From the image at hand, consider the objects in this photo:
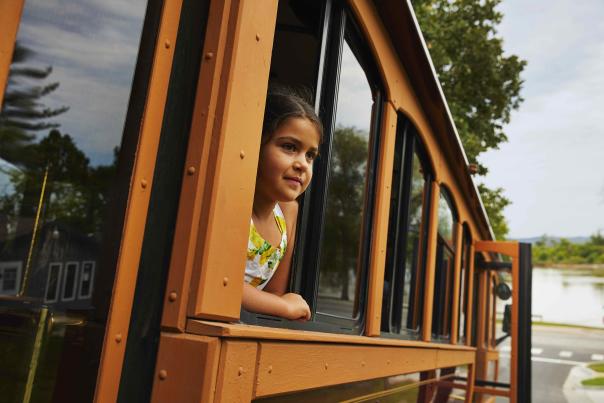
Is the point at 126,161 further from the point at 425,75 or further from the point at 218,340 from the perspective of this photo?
the point at 425,75

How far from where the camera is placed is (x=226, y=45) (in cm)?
111

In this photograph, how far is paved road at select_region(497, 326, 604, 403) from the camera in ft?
46.1

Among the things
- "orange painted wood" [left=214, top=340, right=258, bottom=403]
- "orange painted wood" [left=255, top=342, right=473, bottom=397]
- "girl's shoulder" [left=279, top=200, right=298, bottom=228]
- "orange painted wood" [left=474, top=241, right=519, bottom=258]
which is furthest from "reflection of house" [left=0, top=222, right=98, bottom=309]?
"orange painted wood" [left=474, top=241, right=519, bottom=258]

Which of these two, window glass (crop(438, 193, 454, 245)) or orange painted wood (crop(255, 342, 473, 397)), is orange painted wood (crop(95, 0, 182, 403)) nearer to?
orange painted wood (crop(255, 342, 473, 397))

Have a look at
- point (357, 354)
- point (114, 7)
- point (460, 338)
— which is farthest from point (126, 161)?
point (460, 338)

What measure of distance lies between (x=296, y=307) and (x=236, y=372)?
17.2 inches

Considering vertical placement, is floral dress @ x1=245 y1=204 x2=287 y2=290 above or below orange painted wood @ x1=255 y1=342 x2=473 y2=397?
above

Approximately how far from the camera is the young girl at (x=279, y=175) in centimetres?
146

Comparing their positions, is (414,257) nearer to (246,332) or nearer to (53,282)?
(246,332)

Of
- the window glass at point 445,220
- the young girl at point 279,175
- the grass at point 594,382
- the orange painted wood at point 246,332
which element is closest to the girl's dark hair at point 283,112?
the young girl at point 279,175

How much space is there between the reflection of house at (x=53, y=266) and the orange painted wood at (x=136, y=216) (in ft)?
0.17

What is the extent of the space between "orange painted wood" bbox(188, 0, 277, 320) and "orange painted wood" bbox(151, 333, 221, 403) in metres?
0.06

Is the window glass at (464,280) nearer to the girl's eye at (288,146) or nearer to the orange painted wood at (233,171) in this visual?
the girl's eye at (288,146)

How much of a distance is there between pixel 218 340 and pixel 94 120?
1.38ft
